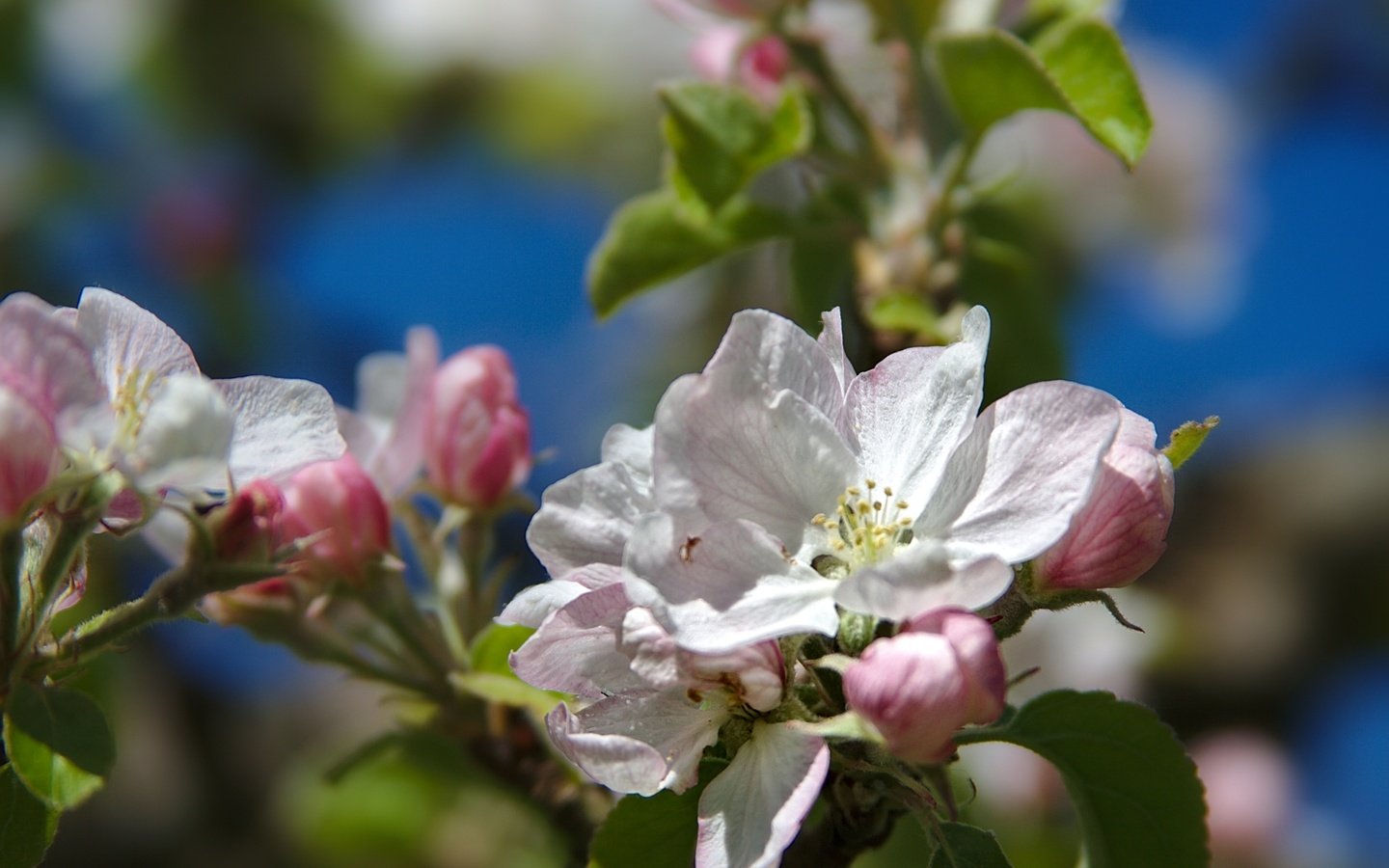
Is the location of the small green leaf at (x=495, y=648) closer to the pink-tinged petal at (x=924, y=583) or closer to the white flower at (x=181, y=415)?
the white flower at (x=181, y=415)

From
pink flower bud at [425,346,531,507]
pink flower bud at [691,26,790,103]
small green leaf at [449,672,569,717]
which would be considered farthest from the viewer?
pink flower bud at [691,26,790,103]

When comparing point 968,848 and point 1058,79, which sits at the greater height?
point 1058,79

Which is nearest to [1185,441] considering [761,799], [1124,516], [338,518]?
[1124,516]

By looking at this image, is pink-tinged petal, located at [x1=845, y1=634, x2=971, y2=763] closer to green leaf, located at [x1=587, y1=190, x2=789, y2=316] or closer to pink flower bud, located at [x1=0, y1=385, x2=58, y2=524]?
pink flower bud, located at [x1=0, y1=385, x2=58, y2=524]

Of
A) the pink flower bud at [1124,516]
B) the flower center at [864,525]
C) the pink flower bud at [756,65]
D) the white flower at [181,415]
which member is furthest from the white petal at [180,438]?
the pink flower bud at [756,65]

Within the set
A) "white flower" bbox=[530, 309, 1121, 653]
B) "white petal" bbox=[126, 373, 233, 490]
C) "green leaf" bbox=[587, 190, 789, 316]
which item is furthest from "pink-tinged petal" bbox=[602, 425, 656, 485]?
"green leaf" bbox=[587, 190, 789, 316]

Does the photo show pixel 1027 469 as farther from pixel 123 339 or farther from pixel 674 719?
pixel 123 339

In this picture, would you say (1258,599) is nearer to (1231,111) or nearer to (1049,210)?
(1049,210)
